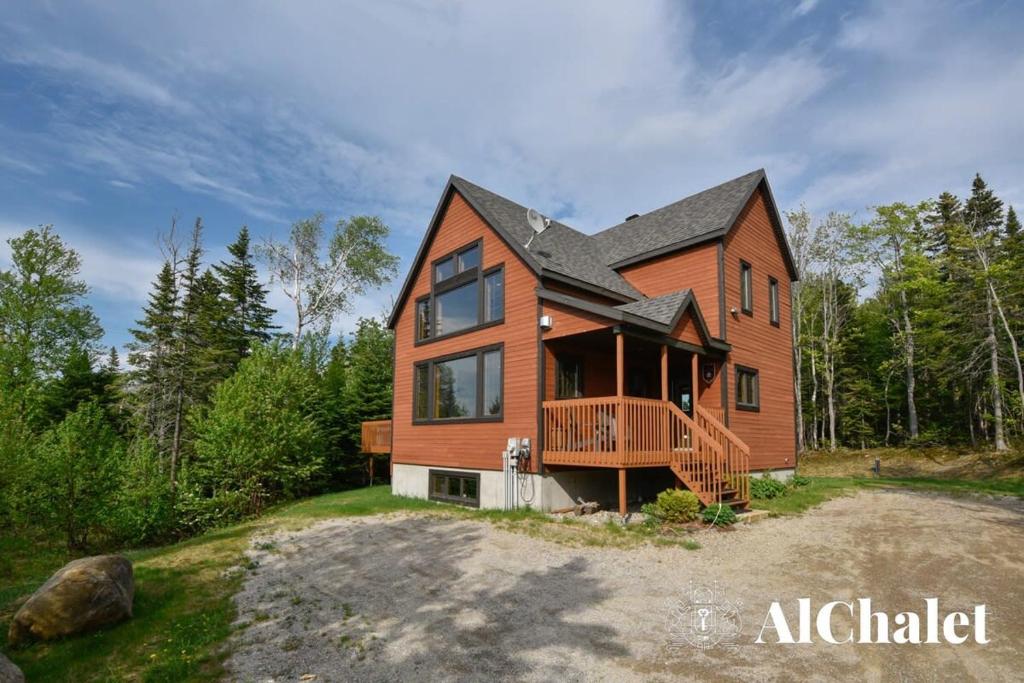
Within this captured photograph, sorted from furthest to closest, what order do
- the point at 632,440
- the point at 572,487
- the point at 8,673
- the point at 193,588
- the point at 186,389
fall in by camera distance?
1. the point at 186,389
2. the point at 572,487
3. the point at 632,440
4. the point at 193,588
5. the point at 8,673

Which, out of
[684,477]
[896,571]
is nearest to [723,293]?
[684,477]

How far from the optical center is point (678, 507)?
9.88 metres

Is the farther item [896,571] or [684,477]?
[684,477]

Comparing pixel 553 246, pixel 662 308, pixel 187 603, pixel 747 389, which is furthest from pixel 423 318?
pixel 187 603

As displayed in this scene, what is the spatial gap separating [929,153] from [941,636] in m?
23.4

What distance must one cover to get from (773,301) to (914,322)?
663 inches

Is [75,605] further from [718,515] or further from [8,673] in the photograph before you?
[718,515]

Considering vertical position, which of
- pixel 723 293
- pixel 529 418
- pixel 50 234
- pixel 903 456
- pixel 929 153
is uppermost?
pixel 929 153

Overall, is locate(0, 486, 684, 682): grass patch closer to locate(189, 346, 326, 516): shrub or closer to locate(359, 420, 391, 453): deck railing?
locate(189, 346, 326, 516): shrub

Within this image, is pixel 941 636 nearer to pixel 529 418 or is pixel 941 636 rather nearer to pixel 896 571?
A: pixel 896 571

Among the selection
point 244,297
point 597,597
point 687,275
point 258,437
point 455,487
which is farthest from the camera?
point 244,297

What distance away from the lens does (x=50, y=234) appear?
2423cm

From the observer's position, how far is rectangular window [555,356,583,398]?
12.6m

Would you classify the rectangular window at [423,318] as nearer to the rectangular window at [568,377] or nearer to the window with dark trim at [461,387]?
the window with dark trim at [461,387]
